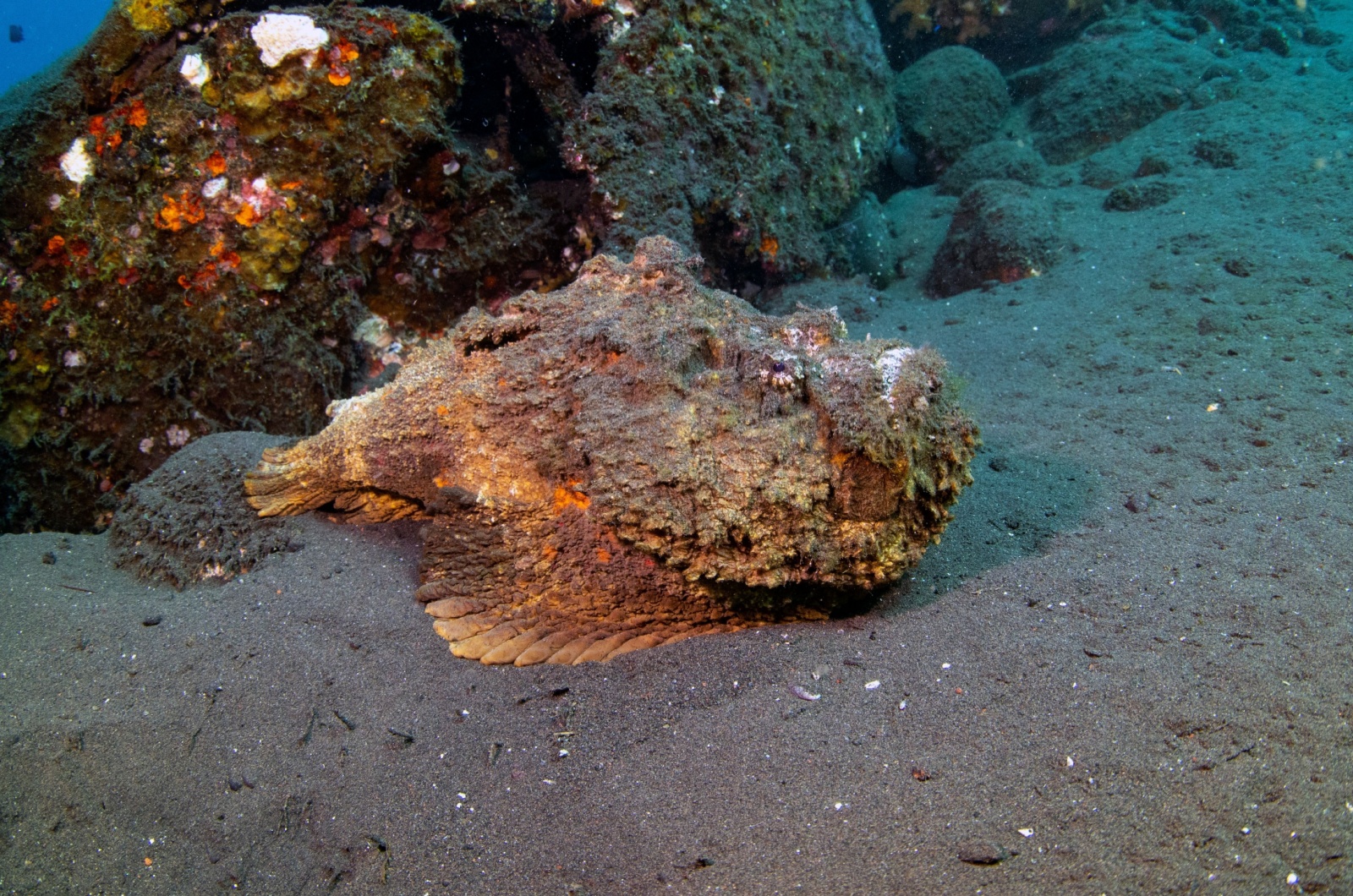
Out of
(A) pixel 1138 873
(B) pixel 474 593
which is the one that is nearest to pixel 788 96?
(B) pixel 474 593

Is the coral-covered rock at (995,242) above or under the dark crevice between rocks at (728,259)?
under

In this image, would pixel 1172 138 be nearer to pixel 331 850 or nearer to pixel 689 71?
pixel 689 71

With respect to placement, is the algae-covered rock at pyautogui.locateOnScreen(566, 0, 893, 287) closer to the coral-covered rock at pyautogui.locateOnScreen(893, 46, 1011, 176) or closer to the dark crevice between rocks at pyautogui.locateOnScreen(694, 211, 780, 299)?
the dark crevice between rocks at pyautogui.locateOnScreen(694, 211, 780, 299)

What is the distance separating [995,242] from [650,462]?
5713 millimetres

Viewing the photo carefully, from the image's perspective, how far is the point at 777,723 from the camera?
2.36 meters

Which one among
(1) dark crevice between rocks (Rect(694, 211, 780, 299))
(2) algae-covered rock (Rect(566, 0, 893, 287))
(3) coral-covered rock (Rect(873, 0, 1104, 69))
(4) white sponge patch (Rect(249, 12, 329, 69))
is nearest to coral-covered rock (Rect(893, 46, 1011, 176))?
(3) coral-covered rock (Rect(873, 0, 1104, 69))

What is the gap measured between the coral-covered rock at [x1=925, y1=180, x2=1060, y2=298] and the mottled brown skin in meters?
4.62

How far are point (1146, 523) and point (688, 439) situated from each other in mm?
2346

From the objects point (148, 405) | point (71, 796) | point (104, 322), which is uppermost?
point (104, 322)

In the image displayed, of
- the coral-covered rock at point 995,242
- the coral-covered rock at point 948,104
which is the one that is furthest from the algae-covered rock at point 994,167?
Answer: the coral-covered rock at point 995,242

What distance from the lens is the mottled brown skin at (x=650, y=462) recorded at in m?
2.46

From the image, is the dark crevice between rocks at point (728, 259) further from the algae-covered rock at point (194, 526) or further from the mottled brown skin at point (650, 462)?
the algae-covered rock at point (194, 526)

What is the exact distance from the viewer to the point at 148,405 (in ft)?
14.0

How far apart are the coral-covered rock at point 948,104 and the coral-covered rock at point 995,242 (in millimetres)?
2430
